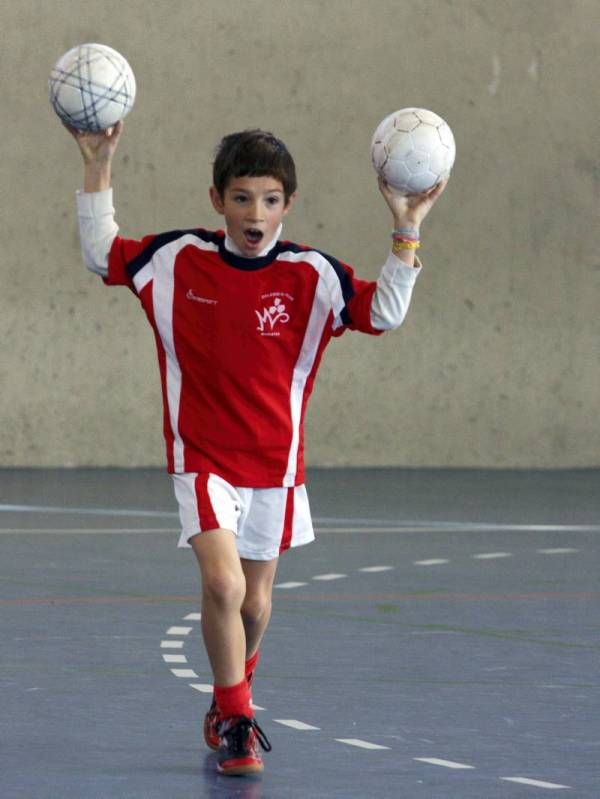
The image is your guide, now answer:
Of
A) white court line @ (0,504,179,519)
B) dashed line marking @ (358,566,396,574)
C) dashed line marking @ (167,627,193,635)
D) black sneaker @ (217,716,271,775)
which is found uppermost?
black sneaker @ (217,716,271,775)

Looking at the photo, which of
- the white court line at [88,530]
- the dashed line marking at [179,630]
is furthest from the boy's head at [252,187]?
the white court line at [88,530]

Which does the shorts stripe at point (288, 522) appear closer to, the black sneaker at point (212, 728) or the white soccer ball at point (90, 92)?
the black sneaker at point (212, 728)

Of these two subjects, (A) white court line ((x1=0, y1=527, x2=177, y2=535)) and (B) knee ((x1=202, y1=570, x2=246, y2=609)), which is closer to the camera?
(B) knee ((x1=202, y1=570, x2=246, y2=609))

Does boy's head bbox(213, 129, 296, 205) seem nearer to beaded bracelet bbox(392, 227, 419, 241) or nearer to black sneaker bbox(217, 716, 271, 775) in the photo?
beaded bracelet bbox(392, 227, 419, 241)

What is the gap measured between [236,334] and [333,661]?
6.47ft

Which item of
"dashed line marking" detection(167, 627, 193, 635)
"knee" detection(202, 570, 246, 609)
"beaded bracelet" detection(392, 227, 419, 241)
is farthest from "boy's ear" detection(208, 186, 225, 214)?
"dashed line marking" detection(167, 627, 193, 635)

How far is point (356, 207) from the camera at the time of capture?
1691 centimetres

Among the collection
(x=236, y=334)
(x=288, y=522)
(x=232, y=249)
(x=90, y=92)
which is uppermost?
(x=90, y=92)

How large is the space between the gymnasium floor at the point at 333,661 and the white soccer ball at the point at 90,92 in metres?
1.79

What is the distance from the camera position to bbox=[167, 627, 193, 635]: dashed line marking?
7325 mm

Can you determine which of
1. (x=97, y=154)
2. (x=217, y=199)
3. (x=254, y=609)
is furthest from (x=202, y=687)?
(x=97, y=154)

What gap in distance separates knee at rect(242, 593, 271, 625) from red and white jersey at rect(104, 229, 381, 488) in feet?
1.15

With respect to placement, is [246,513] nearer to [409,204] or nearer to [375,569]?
[409,204]

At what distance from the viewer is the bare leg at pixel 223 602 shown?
4.89m
